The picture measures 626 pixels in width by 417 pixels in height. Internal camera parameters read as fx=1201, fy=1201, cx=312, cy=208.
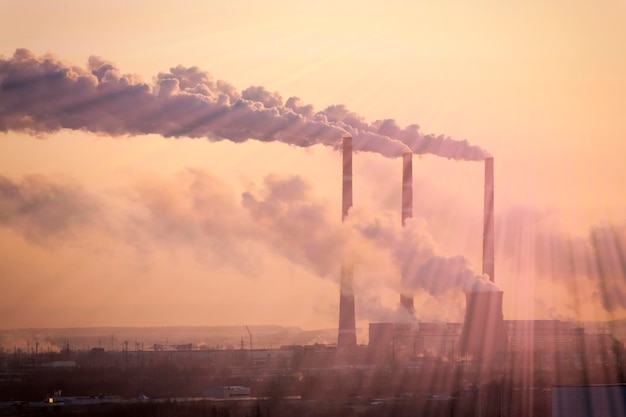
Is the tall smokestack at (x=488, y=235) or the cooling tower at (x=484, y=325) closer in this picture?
the cooling tower at (x=484, y=325)

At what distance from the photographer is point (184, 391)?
45.2 m

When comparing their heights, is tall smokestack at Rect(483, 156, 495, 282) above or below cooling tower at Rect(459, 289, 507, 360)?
above

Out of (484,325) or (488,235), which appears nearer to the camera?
(484,325)

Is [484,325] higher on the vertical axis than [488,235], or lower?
lower

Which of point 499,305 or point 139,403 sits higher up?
point 499,305

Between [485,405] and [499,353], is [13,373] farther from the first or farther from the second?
[485,405]

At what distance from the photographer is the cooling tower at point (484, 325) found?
50.6 metres

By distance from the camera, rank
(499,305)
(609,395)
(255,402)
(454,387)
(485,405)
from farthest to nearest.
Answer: (499,305)
(454,387)
(255,402)
(485,405)
(609,395)

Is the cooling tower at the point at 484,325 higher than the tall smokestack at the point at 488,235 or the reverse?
the reverse

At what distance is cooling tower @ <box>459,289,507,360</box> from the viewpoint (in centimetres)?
5059

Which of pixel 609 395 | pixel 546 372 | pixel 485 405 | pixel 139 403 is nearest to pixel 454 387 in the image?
pixel 546 372

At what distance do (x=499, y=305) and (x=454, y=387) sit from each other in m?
7.20

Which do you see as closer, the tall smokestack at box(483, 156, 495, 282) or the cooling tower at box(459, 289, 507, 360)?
the cooling tower at box(459, 289, 507, 360)

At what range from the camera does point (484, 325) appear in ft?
169
